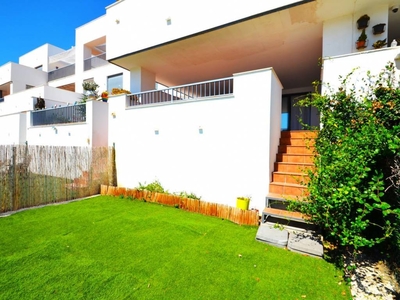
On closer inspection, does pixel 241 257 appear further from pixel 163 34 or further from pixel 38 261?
pixel 163 34

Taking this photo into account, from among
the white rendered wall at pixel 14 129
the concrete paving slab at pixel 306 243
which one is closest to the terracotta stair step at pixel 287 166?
the concrete paving slab at pixel 306 243

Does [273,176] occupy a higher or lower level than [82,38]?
lower

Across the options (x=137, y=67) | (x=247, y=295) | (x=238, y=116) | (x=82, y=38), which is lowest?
(x=247, y=295)

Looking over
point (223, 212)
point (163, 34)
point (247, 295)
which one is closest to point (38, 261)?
point (247, 295)

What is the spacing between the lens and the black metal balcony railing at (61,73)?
1800cm

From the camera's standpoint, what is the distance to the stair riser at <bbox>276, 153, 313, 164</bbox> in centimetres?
583

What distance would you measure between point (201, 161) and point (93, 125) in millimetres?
5948

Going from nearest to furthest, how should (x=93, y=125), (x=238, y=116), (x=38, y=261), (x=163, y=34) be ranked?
(x=38, y=261)
(x=238, y=116)
(x=163, y=34)
(x=93, y=125)

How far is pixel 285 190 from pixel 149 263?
380 centimetres

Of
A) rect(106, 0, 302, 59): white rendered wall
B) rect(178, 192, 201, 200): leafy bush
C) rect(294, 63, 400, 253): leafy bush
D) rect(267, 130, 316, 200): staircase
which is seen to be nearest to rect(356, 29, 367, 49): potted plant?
rect(294, 63, 400, 253): leafy bush

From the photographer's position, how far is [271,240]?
4145mm

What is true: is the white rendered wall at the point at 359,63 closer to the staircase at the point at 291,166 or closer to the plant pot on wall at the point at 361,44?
the plant pot on wall at the point at 361,44

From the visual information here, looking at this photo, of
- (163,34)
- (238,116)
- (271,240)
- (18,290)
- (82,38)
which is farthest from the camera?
(82,38)

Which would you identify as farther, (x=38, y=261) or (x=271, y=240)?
(x=271, y=240)
